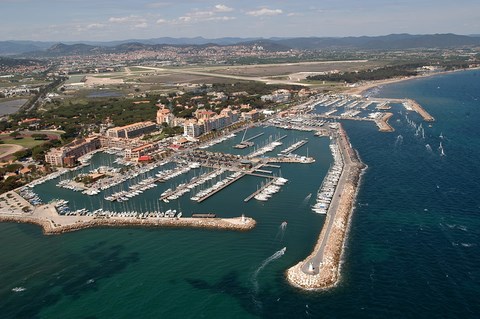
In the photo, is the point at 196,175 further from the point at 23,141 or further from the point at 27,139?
the point at 27,139

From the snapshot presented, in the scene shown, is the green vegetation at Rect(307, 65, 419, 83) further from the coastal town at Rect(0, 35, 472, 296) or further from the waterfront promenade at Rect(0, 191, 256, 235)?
the waterfront promenade at Rect(0, 191, 256, 235)

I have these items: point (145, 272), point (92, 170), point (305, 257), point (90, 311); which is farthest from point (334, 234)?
point (92, 170)

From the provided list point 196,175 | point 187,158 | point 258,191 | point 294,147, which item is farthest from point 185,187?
point 294,147

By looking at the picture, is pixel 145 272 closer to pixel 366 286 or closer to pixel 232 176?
pixel 366 286

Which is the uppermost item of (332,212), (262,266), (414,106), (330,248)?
(414,106)

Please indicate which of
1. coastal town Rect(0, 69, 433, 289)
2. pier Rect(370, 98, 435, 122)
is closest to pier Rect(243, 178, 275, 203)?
coastal town Rect(0, 69, 433, 289)

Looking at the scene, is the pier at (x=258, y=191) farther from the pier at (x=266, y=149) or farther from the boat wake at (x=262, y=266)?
the pier at (x=266, y=149)
